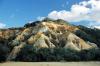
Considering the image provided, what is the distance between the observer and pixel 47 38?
103688 millimetres

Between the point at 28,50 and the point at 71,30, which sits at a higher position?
the point at 71,30

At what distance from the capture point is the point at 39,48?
98125 mm

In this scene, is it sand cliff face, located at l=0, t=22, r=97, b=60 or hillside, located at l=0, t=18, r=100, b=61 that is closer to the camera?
hillside, located at l=0, t=18, r=100, b=61

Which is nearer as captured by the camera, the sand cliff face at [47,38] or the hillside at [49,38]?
→ the hillside at [49,38]

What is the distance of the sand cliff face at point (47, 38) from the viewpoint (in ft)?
335

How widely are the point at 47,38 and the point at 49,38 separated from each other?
124 centimetres

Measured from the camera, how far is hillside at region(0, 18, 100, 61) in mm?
101688

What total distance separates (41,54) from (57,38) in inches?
485

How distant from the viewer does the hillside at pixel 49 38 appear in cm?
10169

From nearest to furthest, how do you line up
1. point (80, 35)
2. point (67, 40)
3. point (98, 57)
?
point (98, 57) < point (67, 40) < point (80, 35)

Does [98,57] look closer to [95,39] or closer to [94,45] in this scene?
[94,45]

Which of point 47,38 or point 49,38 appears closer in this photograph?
point 47,38

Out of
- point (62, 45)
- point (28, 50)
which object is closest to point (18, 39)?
point (28, 50)

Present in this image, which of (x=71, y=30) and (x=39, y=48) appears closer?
(x=39, y=48)
